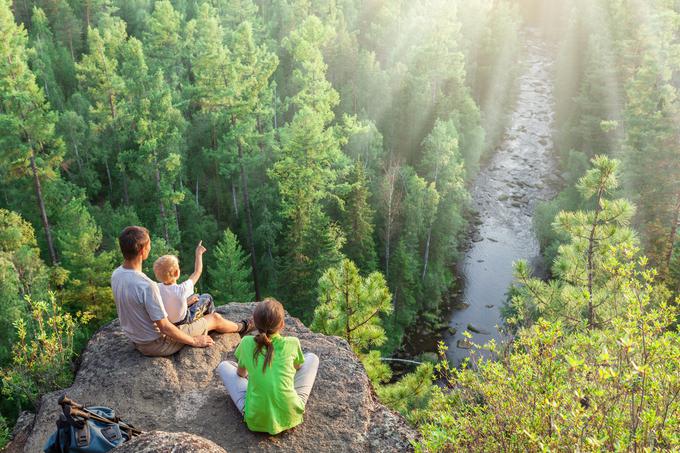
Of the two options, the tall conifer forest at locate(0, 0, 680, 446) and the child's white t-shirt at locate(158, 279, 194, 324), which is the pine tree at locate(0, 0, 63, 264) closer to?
the tall conifer forest at locate(0, 0, 680, 446)

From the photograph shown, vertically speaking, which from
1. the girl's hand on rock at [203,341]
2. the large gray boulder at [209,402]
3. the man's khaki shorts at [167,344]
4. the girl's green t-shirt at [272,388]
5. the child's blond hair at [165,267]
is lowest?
the large gray boulder at [209,402]

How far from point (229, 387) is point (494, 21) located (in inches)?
2164

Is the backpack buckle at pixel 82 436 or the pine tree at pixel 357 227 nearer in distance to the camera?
the backpack buckle at pixel 82 436

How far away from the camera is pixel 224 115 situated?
29578 mm

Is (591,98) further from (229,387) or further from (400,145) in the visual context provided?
(229,387)

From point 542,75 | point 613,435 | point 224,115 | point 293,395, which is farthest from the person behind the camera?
point 542,75

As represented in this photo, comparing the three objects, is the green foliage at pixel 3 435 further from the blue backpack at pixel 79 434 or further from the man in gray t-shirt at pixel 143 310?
the blue backpack at pixel 79 434

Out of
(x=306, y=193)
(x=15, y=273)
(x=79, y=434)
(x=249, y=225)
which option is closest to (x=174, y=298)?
(x=79, y=434)

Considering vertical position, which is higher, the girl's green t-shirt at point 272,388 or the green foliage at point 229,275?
the girl's green t-shirt at point 272,388

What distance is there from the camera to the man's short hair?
631 cm

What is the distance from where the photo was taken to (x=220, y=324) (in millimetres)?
7895

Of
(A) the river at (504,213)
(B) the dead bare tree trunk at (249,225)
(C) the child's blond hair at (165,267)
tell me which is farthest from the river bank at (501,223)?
(C) the child's blond hair at (165,267)

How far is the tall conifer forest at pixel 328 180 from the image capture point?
11.8 metres

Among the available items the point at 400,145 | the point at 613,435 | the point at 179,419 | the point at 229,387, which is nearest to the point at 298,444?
the point at 229,387
